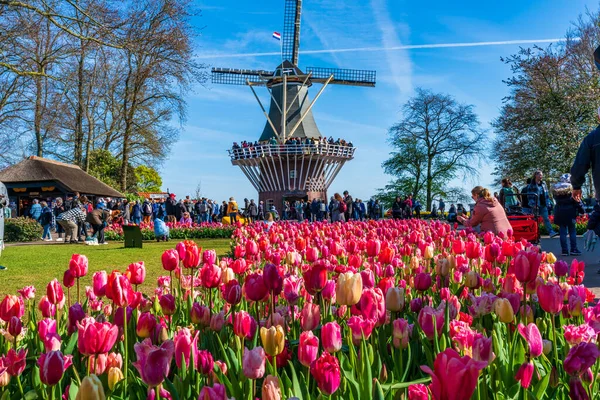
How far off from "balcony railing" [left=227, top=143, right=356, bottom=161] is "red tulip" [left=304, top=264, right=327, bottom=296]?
34312mm

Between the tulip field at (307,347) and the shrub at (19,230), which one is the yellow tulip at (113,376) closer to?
the tulip field at (307,347)

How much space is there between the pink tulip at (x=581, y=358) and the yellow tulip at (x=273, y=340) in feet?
2.61

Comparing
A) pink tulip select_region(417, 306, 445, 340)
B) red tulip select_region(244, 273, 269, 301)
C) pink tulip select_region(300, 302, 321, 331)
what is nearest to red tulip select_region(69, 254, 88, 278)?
red tulip select_region(244, 273, 269, 301)

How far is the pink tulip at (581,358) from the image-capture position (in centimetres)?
155

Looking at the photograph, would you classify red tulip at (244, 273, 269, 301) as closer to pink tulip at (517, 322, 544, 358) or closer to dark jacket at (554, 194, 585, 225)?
pink tulip at (517, 322, 544, 358)

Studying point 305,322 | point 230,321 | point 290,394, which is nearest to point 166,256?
point 230,321

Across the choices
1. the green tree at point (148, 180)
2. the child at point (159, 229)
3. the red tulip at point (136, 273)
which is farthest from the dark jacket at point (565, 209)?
the green tree at point (148, 180)

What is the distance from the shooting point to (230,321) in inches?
95.0

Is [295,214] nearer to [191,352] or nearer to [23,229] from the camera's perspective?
[23,229]

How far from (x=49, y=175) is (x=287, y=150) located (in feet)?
46.7

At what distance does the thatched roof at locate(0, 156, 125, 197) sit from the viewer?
32000 mm

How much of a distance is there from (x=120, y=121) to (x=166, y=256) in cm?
Result: 3386

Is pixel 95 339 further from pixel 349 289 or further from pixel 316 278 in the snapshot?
pixel 316 278

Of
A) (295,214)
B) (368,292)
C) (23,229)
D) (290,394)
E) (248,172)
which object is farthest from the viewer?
(248,172)
